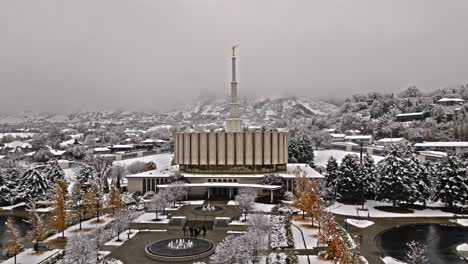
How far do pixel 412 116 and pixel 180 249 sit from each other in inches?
3507

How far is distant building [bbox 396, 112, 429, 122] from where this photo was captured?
97625mm

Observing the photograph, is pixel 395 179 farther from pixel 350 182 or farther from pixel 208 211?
pixel 208 211

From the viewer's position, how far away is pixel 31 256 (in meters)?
26.5

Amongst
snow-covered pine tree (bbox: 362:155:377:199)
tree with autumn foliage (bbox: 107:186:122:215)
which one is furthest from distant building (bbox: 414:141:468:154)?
tree with autumn foliage (bbox: 107:186:122:215)

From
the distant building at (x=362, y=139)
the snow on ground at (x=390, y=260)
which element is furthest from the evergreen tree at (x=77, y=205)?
the distant building at (x=362, y=139)

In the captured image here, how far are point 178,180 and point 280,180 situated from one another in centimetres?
1260

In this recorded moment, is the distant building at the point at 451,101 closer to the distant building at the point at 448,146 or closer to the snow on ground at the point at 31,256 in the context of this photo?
the distant building at the point at 448,146

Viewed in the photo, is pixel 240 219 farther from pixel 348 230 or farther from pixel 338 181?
pixel 338 181

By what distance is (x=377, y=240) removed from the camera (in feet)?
96.9

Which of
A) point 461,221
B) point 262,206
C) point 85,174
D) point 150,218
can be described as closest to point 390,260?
point 461,221

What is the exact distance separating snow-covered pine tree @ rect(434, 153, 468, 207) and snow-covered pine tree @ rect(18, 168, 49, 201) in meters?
45.1

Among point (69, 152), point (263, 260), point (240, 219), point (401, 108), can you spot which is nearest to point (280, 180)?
point (240, 219)

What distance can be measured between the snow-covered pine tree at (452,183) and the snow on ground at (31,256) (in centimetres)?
3621

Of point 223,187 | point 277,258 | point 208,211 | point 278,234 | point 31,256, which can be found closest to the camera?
point 277,258
